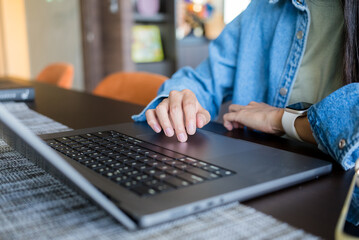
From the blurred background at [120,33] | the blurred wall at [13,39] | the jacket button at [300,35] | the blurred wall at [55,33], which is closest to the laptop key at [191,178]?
the jacket button at [300,35]

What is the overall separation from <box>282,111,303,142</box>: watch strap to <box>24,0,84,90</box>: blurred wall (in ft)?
9.57

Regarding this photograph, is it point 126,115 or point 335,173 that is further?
point 126,115

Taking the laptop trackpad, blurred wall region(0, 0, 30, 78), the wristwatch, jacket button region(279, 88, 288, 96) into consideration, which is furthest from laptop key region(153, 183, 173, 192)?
blurred wall region(0, 0, 30, 78)

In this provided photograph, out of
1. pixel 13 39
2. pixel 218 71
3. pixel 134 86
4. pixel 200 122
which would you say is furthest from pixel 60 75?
pixel 13 39

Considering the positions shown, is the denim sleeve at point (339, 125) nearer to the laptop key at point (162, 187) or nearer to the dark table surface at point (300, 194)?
the dark table surface at point (300, 194)

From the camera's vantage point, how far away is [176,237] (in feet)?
0.99

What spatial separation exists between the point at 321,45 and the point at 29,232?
707mm

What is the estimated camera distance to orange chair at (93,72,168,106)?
126cm

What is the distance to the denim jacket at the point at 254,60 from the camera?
2.72 ft

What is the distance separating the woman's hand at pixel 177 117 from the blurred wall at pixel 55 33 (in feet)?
9.36

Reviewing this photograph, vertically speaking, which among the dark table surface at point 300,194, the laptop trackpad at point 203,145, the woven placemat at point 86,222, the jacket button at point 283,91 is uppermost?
the jacket button at point 283,91

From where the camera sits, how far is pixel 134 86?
135 cm

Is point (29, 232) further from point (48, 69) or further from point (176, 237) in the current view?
point (48, 69)

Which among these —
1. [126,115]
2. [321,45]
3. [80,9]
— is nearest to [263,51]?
[321,45]
